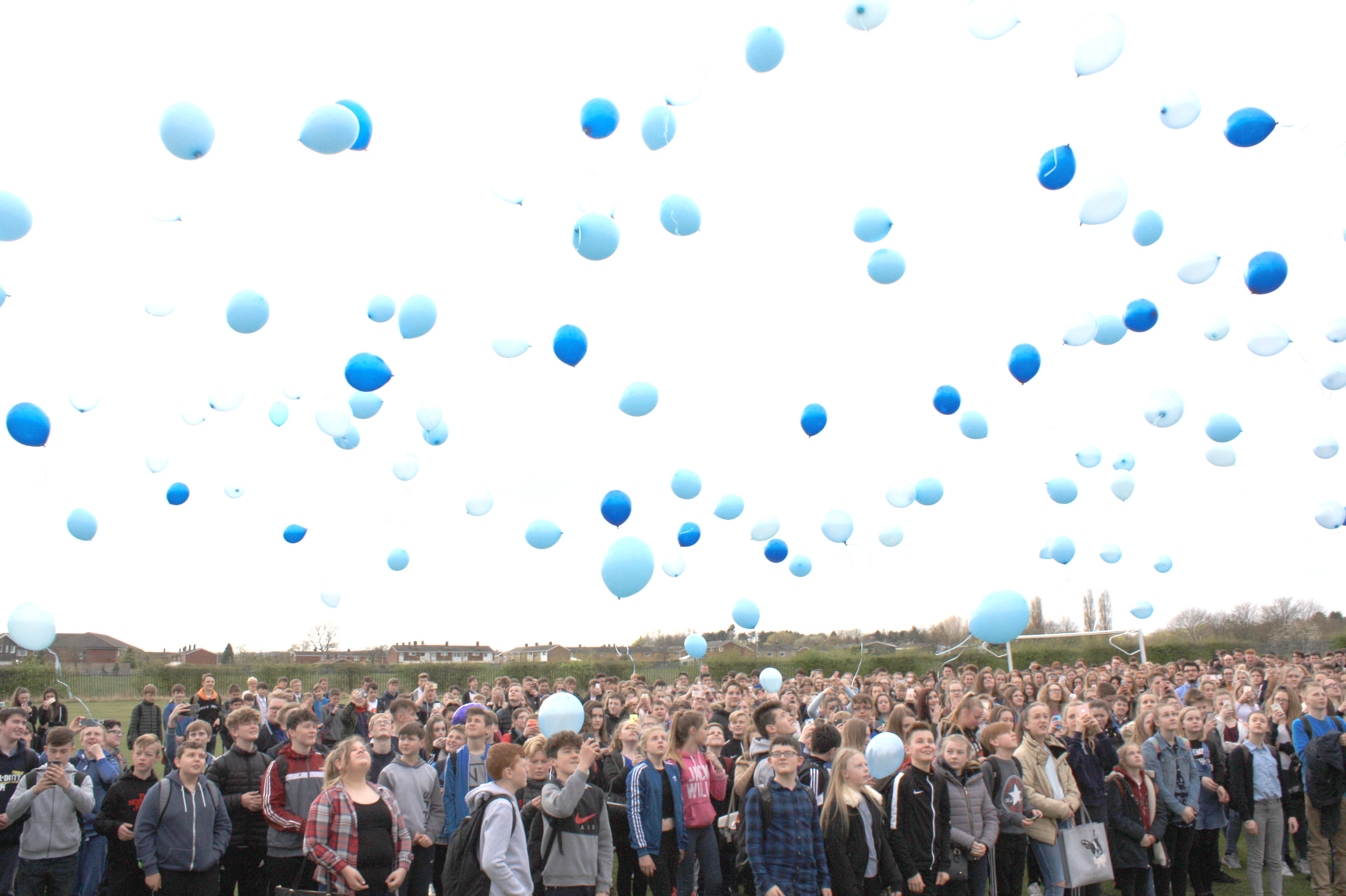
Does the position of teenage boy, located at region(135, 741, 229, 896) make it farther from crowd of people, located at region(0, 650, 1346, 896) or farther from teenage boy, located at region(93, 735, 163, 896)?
teenage boy, located at region(93, 735, 163, 896)

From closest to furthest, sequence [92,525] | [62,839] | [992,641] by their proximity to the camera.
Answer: [62,839]
[992,641]
[92,525]

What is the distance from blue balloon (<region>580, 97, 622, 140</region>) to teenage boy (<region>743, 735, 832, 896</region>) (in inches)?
165

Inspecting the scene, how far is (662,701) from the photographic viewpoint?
771cm

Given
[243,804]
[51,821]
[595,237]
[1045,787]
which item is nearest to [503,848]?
[243,804]

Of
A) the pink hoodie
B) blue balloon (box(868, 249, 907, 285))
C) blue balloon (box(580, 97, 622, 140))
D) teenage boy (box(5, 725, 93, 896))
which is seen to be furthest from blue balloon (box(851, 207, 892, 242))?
teenage boy (box(5, 725, 93, 896))

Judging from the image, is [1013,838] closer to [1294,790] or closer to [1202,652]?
[1294,790]

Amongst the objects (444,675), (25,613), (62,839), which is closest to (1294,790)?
(62,839)

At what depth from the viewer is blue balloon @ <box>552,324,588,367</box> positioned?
696 cm

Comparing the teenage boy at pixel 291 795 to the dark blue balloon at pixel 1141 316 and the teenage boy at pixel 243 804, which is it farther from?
the dark blue balloon at pixel 1141 316

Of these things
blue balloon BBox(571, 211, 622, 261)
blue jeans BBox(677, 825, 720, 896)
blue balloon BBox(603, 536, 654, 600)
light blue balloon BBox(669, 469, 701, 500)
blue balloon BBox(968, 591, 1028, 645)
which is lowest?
blue jeans BBox(677, 825, 720, 896)

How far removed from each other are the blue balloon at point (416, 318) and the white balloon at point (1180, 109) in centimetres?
557

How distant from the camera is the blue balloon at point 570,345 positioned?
6965 millimetres

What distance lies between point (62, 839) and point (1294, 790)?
8.57 meters

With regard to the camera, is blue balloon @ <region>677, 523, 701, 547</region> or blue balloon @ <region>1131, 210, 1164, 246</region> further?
blue balloon @ <region>677, 523, 701, 547</region>
